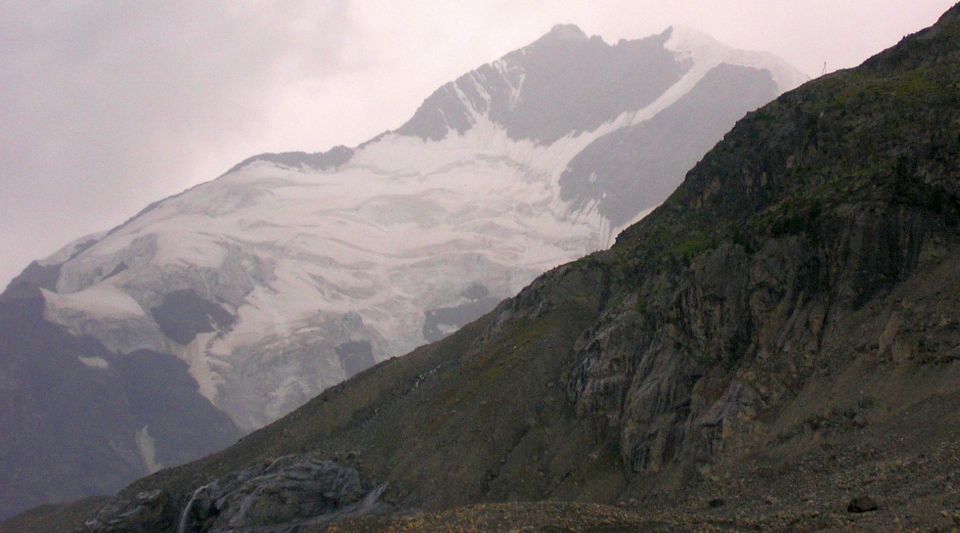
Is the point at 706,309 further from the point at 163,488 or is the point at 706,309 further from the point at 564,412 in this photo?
the point at 163,488

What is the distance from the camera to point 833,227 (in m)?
46.2

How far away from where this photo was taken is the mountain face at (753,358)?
34438 millimetres

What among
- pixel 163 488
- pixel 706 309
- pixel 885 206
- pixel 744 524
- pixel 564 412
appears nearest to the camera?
pixel 744 524

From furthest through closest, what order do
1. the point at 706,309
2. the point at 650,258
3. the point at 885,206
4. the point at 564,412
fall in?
the point at 650,258 < the point at 564,412 < the point at 706,309 < the point at 885,206

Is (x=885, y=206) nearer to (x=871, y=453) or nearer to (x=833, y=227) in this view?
(x=833, y=227)

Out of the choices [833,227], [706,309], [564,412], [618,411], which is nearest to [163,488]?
[564,412]

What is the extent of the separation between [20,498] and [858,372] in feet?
576

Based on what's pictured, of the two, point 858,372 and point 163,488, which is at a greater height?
point 163,488

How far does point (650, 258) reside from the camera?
214 ft

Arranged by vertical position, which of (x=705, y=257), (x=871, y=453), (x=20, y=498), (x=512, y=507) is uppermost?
(x=20, y=498)

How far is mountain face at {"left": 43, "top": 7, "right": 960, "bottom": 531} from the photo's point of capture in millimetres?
34438

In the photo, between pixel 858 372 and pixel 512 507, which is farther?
pixel 858 372

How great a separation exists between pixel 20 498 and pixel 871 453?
178833mm

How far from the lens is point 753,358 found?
151 feet
